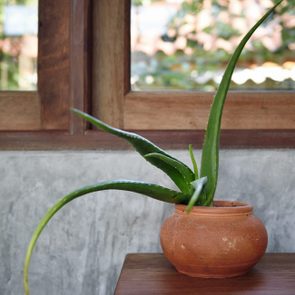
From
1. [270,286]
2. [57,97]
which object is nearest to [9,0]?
[57,97]

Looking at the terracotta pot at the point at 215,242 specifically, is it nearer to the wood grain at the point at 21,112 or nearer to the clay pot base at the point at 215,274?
the clay pot base at the point at 215,274

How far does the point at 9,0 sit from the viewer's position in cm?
136

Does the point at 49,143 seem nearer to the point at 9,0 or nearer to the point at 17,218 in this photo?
the point at 17,218

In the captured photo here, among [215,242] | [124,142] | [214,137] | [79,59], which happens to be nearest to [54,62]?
[79,59]

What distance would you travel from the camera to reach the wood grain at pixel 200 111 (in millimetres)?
1294

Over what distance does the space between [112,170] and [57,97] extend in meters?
0.18

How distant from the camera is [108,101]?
1.30 meters

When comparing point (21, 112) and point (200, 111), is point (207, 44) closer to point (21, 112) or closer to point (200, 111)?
point (200, 111)

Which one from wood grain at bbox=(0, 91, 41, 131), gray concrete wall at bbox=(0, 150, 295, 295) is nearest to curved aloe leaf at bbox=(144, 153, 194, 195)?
gray concrete wall at bbox=(0, 150, 295, 295)

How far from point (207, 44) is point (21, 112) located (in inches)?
19.5

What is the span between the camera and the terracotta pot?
0.97m

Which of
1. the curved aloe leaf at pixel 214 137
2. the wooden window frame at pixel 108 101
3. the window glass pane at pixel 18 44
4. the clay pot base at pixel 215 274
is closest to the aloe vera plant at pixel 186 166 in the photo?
the curved aloe leaf at pixel 214 137

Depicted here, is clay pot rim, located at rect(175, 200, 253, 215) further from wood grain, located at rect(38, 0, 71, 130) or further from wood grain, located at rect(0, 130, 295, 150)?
wood grain, located at rect(38, 0, 71, 130)

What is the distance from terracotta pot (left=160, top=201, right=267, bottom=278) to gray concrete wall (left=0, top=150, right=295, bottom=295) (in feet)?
0.84
